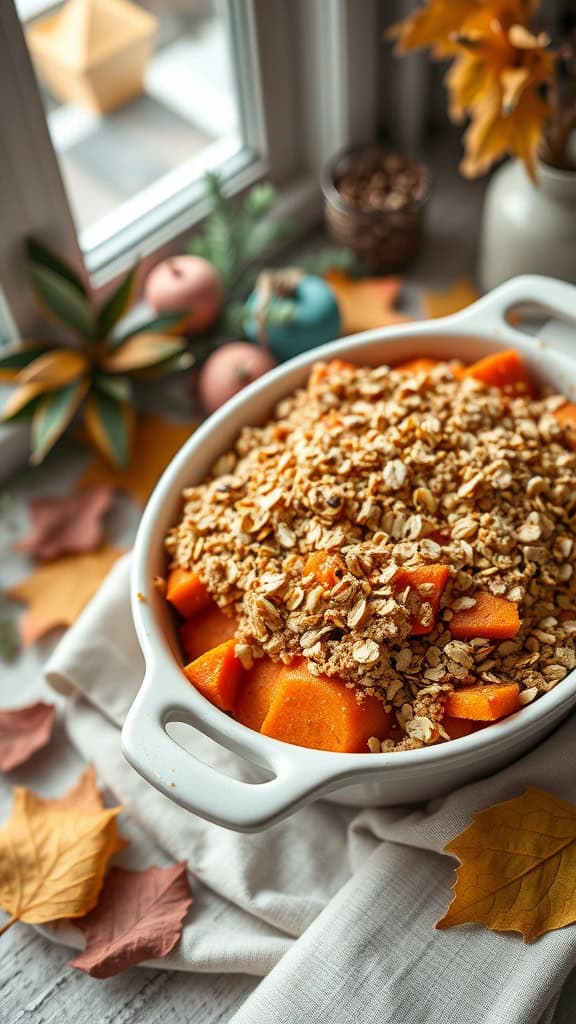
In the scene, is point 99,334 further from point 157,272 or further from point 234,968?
point 234,968

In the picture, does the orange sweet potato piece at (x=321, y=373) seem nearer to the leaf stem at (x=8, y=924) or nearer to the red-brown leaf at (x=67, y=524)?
the red-brown leaf at (x=67, y=524)

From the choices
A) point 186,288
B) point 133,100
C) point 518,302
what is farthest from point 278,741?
point 133,100

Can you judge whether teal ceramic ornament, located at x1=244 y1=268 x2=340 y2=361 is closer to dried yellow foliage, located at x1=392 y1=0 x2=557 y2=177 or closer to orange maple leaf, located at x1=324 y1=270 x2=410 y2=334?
orange maple leaf, located at x1=324 y1=270 x2=410 y2=334

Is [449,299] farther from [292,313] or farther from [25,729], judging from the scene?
[25,729]

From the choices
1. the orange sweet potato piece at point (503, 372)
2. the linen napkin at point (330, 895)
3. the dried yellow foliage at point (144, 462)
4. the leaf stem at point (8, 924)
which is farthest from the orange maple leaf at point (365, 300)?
the leaf stem at point (8, 924)

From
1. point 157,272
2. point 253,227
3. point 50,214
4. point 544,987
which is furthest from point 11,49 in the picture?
point 544,987

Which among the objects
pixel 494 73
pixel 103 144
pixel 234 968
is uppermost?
pixel 494 73

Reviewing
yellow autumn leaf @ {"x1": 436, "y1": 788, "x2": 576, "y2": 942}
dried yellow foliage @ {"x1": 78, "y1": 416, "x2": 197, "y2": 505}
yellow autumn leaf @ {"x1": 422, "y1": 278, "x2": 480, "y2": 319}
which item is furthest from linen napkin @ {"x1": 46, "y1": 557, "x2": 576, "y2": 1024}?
yellow autumn leaf @ {"x1": 422, "y1": 278, "x2": 480, "y2": 319}

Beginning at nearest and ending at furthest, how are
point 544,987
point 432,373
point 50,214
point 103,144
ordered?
point 544,987, point 432,373, point 50,214, point 103,144
